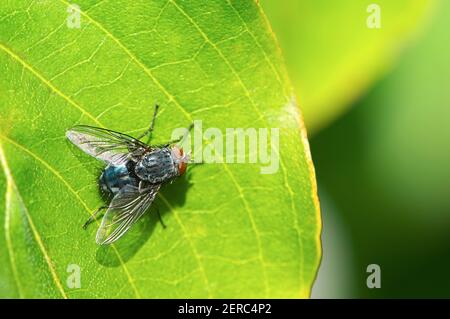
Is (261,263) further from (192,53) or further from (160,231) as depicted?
(192,53)

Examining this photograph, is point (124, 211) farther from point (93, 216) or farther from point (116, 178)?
point (93, 216)

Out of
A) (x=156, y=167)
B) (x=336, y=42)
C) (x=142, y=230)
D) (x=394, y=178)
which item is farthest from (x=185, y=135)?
(x=394, y=178)

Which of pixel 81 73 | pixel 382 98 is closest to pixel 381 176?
pixel 382 98

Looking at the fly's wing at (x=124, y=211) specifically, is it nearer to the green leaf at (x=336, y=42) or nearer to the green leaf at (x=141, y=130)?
the green leaf at (x=141, y=130)

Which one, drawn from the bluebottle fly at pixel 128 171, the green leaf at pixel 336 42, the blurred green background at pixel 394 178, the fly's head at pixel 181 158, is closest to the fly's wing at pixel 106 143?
the bluebottle fly at pixel 128 171

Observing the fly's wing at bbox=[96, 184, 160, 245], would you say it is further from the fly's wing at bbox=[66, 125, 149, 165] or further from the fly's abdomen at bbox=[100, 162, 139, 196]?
the fly's wing at bbox=[66, 125, 149, 165]
